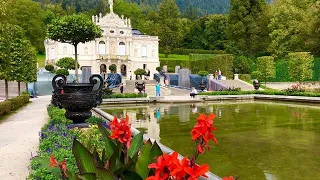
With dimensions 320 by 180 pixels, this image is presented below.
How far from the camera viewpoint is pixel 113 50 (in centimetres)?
5772

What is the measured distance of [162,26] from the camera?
71.9 metres

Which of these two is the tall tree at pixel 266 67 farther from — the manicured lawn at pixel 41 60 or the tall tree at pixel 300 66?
the manicured lawn at pixel 41 60

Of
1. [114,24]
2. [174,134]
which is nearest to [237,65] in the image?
[114,24]

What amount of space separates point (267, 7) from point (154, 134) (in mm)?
46225

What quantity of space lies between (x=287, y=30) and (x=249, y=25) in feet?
22.2

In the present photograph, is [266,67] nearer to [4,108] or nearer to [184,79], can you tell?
[184,79]

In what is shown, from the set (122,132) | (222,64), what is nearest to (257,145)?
(122,132)

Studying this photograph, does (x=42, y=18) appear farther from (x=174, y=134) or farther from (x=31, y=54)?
(x=174, y=134)

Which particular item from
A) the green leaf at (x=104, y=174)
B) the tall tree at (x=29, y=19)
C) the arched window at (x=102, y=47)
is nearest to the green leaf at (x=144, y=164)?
the green leaf at (x=104, y=174)

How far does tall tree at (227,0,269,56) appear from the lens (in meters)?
49.6

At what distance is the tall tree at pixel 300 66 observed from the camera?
31.6 metres

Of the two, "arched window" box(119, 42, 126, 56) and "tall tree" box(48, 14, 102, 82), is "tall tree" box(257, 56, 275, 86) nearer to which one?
"tall tree" box(48, 14, 102, 82)

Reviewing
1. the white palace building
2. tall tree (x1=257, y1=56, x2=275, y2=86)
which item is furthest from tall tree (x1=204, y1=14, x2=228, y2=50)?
tall tree (x1=257, y1=56, x2=275, y2=86)

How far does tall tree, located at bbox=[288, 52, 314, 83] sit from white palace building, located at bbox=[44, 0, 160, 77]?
98.6 ft
